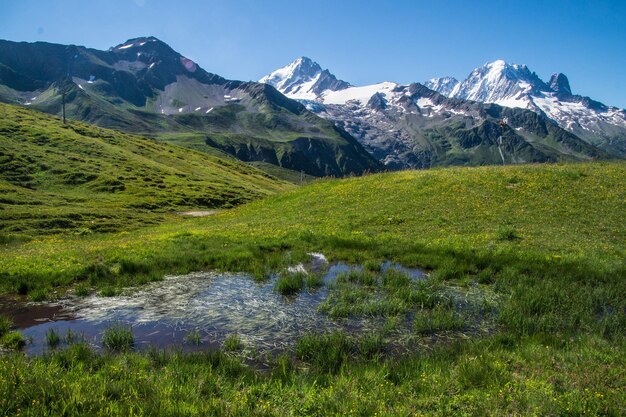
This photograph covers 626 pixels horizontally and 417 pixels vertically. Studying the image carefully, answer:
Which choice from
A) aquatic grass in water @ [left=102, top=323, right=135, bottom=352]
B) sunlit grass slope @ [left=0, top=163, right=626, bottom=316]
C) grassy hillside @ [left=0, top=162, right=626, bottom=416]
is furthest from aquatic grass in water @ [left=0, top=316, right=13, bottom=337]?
sunlit grass slope @ [left=0, top=163, right=626, bottom=316]

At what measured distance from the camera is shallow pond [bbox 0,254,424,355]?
43.2ft

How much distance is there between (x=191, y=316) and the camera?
15148 mm

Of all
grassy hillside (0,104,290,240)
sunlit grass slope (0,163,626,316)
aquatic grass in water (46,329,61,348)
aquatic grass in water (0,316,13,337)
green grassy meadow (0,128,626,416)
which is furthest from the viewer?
grassy hillside (0,104,290,240)

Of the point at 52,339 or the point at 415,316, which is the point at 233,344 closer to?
the point at 52,339

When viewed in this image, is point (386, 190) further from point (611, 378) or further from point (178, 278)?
point (611, 378)

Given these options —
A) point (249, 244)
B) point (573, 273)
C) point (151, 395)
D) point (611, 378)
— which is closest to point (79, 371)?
point (151, 395)

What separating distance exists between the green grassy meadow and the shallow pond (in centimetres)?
103

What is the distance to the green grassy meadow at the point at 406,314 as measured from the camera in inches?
346

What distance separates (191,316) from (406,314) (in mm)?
8690

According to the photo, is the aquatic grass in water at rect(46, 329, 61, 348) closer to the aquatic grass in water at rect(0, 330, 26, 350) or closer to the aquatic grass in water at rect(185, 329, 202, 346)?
the aquatic grass in water at rect(0, 330, 26, 350)

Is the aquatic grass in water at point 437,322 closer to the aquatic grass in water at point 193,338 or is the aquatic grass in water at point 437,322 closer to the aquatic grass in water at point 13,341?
the aquatic grass in water at point 193,338

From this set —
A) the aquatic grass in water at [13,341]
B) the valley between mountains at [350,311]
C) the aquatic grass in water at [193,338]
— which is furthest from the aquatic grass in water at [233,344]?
the aquatic grass in water at [13,341]

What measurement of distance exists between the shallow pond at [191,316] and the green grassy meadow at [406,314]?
3.36ft

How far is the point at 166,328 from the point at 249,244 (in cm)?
1345
